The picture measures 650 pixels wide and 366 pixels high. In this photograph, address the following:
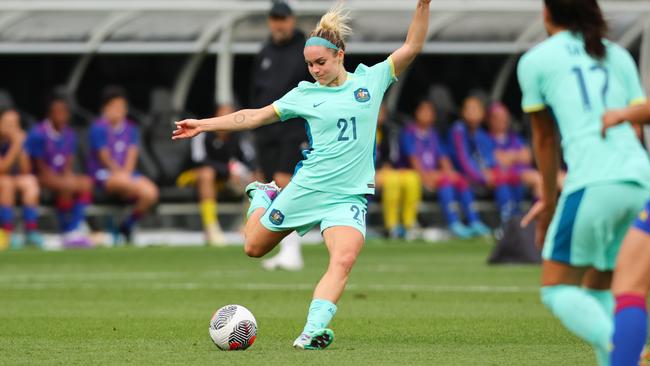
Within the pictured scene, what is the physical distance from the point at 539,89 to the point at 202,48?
1662cm

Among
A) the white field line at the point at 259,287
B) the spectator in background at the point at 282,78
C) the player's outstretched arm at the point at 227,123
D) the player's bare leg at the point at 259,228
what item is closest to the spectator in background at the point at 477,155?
the spectator in background at the point at 282,78

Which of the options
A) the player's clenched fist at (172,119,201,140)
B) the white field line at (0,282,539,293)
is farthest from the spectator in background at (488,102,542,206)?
the player's clenched fist at (172,119,201,140)

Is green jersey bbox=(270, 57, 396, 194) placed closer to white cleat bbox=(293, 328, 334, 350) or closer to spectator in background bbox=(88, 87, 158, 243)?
white cleat bbox=(293, 328, 334, 350)

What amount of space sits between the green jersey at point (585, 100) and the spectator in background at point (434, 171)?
645 inches

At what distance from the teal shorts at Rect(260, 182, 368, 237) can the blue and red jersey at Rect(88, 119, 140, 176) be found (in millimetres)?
11914

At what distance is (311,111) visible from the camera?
28.3 feet

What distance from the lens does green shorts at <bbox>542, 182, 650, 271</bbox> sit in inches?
233

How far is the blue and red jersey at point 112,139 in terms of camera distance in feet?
67.4

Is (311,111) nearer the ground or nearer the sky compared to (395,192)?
nearer the sky

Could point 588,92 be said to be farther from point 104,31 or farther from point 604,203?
point 104,31

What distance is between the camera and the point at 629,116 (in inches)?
232

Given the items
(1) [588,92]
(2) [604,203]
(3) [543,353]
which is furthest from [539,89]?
(3) [543,353]

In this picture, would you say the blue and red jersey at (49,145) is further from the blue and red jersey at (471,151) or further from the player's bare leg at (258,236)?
the player's bare leg at (258,236)

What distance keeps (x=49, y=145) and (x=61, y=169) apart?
0.40 metres
